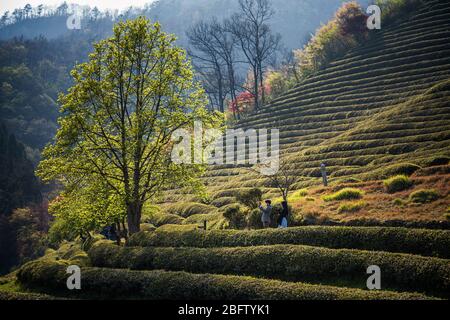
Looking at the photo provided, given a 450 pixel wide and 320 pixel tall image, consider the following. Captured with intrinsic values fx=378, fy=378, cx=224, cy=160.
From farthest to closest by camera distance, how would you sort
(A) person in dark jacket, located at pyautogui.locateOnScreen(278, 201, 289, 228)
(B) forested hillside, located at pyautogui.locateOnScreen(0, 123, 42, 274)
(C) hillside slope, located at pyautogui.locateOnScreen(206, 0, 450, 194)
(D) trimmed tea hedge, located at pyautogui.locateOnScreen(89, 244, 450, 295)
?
1. (B) forested hillside, located at pyautogui.locateOnScreen(0, 123, 42, 274)
2. (C) hillside slope, located at pyautogui.locateOnScreen(206, 0, 450, 194)
3. (A) person in dark jacket, located at pyautogui.locateOnScreen(278, 201, 289, 228)
4. (D) trimmed tea hedge, located at pyautogui.locateOnScreen(89, 244, 450, 295)

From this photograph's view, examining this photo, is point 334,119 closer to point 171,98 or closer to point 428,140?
point 428,140

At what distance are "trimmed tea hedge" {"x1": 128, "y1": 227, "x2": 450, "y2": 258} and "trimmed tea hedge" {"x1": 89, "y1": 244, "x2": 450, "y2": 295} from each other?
3.17 ft

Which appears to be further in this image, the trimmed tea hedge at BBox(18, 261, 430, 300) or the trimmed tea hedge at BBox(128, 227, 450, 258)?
the trimmed tea hedge at BBox(128, 227, 450, 258)

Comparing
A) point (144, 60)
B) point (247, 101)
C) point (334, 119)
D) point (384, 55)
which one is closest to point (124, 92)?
point (144, 60)

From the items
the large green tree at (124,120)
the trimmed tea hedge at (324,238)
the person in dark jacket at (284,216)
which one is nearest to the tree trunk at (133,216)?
the large green tree at (124,120)

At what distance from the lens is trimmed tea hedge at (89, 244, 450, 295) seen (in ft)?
39.6

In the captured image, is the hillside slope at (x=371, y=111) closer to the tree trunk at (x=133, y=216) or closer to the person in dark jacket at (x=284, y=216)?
the person in dark jacket at (x=284, y=216)

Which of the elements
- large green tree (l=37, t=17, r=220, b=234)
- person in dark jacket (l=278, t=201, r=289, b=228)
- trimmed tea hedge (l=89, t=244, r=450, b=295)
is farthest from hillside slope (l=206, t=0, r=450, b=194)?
large green tree (l=37, t=17, r=220, b=234)

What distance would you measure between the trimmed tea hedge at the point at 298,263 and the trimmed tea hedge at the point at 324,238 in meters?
0.97

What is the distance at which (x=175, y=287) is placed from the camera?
14.8 m

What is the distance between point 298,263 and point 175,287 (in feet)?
16.0

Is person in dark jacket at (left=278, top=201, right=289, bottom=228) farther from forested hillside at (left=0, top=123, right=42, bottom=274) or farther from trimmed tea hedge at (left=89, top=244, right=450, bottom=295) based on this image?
forested hillside at (left=0, top=123, right=42, bottom=274)

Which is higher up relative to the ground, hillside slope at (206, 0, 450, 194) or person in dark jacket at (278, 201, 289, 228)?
hillside slope at (206, 0, 450, 194)

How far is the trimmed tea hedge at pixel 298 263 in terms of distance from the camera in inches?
475
